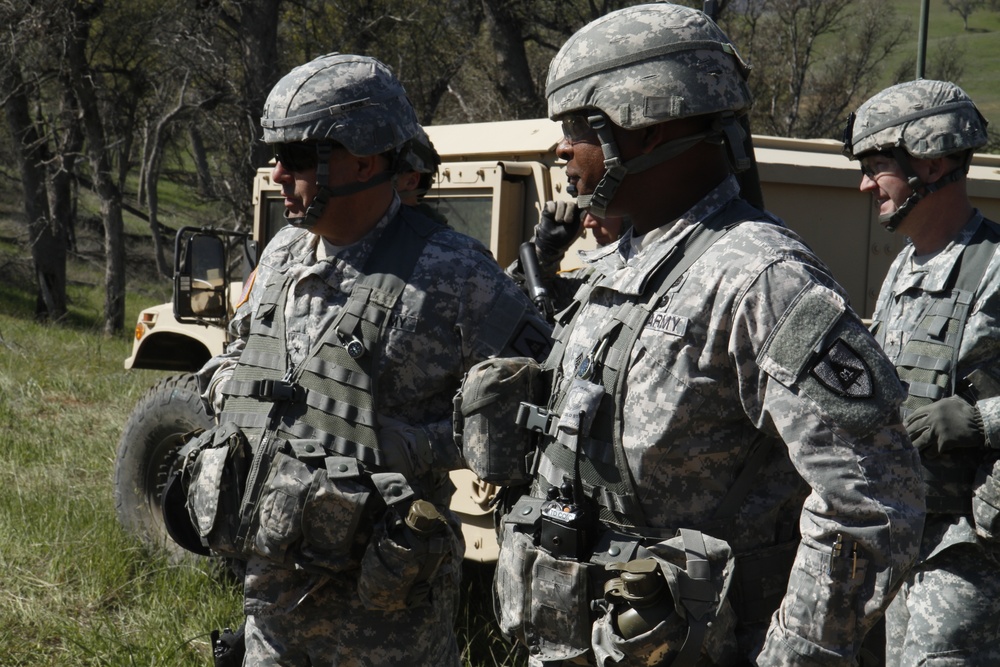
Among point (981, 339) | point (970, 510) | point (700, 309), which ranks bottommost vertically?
point (970, 510)

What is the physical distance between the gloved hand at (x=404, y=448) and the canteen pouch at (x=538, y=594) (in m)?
0.62

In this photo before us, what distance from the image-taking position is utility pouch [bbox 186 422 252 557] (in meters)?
2.58

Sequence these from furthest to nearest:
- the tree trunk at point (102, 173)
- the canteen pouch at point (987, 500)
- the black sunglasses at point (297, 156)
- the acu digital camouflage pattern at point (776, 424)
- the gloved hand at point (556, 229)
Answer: the tree trunk at point (102, 173) < the gloved hand at point (556, 229) < the canteen pouch at point (987, 500) < the black sunglasses at point (297, 156) < the acu digital camouflage pattern at point (776, 424)

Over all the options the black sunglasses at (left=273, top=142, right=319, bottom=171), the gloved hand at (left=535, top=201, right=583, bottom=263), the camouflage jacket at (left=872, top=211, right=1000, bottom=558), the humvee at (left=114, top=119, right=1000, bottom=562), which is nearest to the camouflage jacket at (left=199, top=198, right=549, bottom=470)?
the black sunglasses at (left=273, top=142, right=319, bottom=171)

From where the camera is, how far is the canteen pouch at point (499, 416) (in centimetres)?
194

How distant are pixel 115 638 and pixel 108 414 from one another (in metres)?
4.33

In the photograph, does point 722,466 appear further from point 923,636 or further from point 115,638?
point 115,638

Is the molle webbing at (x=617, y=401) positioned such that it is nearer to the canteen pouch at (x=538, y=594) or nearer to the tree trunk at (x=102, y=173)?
the canteen pouch at (x=538, y=594)

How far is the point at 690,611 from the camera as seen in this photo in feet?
5.51

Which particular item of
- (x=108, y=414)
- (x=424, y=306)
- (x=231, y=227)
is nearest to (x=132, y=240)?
(x=231, y=227)

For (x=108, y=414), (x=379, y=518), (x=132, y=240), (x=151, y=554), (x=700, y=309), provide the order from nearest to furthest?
(x=700, y=309), (x=379, y=518), (x=151, y=554), (x=108, y=414), (x=132, y=240)

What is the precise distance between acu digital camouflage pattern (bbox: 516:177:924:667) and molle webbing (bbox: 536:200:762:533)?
15 millimetres

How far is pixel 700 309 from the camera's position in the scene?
172cm

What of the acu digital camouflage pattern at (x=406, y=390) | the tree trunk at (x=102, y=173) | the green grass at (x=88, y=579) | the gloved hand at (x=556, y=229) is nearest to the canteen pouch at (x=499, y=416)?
the acu digital camouflage pattern at (x=406, y=390)
